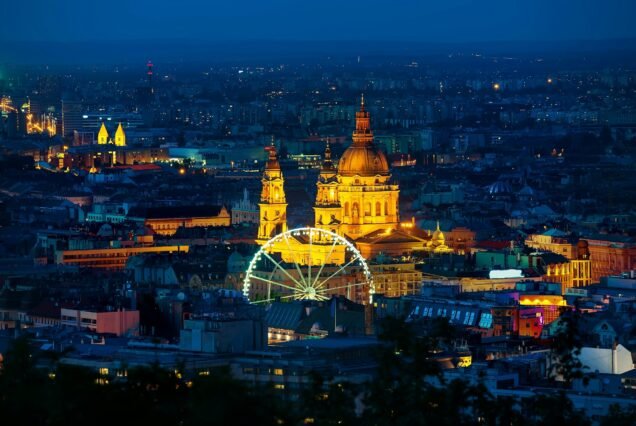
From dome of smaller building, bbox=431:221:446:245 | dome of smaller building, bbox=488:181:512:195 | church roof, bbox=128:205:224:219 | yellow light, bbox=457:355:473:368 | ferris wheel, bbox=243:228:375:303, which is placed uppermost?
dome of smaller building, bbox=488:181:512:195

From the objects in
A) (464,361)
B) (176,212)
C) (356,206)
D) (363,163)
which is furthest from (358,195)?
(464,361)

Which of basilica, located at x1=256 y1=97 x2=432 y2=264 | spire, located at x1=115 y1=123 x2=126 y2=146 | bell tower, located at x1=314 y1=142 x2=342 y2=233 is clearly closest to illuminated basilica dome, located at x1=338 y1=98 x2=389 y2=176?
basilica, located at x1=256 y1=97 x2=432 y2=264

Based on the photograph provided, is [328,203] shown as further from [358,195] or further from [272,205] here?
[272,205]

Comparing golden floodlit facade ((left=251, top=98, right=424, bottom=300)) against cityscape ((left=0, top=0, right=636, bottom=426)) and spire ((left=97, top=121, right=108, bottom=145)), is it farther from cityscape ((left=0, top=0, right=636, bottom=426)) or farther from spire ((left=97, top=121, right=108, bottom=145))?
spire ((left=97, top=121, right=108, bottom=145))

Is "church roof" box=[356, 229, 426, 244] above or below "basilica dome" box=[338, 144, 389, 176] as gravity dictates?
below

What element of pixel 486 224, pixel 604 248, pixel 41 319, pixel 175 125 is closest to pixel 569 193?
pixel 486 224

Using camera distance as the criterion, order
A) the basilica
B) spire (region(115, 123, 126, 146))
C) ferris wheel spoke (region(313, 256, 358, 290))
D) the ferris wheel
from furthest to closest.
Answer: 1. spire (region(115, 123, 126, 146))
2. the basilica
3. ferris wheel spoke (region(313, 256, 358, 290))
4. the ferris wheel

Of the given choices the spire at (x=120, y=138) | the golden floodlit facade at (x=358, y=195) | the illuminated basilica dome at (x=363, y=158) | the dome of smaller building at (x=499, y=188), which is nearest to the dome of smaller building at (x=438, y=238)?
the golden floodlit facade at (x=358, y=195)

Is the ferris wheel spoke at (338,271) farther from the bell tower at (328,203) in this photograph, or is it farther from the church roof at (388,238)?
the bell tower at (328,203)

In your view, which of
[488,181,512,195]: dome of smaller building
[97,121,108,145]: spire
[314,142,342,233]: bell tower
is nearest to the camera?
[314,142,342,233]: bell tower
